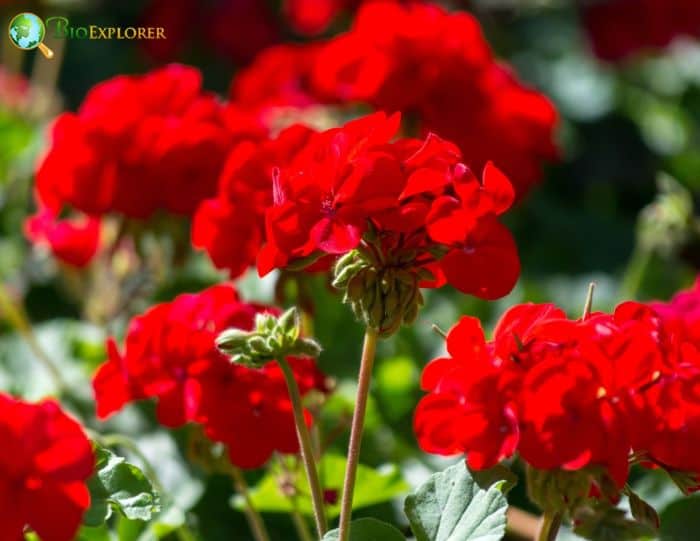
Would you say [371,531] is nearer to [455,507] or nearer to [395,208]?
[455,507]

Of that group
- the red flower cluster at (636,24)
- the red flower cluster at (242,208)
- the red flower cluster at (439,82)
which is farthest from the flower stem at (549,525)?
the red flower cluster at (636,24)

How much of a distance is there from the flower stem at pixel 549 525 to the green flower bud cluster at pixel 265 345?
173 mm

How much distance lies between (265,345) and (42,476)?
171 millimetres

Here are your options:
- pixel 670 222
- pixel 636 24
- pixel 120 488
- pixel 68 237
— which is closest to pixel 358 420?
pixel 120 488

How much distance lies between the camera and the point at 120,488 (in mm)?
865

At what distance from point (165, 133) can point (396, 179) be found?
547 millimetres

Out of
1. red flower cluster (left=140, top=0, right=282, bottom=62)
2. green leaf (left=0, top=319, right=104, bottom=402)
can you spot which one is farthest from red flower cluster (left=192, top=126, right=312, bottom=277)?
red flower cluster (left=140, top=0, right=282, bottom=62)

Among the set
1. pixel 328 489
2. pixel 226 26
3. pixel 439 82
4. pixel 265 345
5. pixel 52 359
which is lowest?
pixel 226 26

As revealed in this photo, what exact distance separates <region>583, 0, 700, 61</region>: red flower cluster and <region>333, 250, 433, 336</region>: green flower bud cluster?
1902 mm

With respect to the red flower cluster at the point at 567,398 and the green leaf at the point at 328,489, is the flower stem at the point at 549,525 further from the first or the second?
the green leaf at the point at 328,489

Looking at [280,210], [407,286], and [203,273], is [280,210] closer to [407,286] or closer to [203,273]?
[407,286]

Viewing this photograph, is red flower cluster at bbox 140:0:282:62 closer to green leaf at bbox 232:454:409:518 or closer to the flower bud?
green leaf at bbox 232:454:409:518

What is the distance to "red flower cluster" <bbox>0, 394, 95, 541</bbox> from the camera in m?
0.73

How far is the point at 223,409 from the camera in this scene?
38.5 inches
